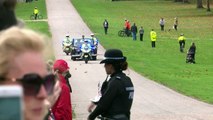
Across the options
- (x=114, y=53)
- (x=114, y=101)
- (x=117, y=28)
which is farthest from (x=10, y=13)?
(x=117, y=28)

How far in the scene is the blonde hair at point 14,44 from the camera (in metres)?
2.12

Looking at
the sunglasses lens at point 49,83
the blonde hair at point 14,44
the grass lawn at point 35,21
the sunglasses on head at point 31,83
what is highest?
the blonde hair at point 14,44

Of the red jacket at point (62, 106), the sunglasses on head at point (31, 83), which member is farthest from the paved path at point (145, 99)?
the sunglasses on head at point (31, 83)

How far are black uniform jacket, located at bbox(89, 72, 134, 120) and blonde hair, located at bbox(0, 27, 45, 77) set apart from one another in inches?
235

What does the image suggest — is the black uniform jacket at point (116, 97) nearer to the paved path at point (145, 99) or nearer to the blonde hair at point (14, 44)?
the blonde hair at point (14, 44)

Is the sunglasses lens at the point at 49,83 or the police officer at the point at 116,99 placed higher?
the sunglasses lens at the point at 49,83

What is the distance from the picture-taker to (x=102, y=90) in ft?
28.6

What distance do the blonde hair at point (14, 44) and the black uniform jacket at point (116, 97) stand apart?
19.6 ft

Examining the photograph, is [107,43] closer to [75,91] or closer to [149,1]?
[75,91]

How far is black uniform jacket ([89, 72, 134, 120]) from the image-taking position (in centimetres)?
819

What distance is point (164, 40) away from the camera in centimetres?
5481

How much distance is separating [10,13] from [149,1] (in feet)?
356

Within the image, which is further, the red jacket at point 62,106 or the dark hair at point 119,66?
the dark hair at point 119,66

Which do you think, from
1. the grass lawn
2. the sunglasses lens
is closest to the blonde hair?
the sunglasses lens
